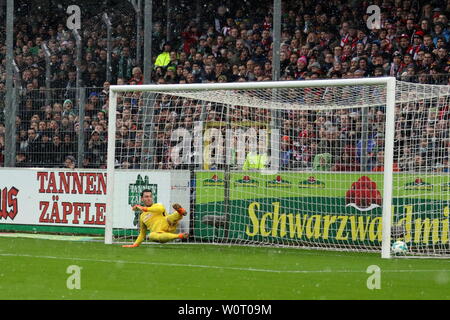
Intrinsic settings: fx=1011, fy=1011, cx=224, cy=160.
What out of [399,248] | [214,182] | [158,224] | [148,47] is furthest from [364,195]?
[148,47]

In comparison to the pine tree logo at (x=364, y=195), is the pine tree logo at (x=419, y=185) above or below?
above

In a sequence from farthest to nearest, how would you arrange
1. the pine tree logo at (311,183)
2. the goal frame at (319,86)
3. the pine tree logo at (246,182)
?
the pine tree logo at (246,182)
the pine tree logo at (311,183)
the goal frame at (319,86)

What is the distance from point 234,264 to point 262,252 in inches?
107

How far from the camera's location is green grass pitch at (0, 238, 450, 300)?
9.95m

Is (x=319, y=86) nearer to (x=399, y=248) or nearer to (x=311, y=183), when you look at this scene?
(x=311, y=183)

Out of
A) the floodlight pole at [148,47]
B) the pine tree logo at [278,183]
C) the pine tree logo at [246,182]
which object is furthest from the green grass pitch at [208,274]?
the floodlight pole at [148,47]

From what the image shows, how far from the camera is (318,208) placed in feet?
57.1

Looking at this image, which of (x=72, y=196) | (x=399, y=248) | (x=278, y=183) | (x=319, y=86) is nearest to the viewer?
(x=399, y=248)

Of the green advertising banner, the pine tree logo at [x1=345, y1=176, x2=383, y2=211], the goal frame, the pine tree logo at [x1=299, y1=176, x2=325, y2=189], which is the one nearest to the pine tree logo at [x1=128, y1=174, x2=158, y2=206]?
the green advertising banner

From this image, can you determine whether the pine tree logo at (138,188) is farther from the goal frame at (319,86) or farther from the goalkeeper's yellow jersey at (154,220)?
the goalkeeper's yellow jersey at (154,220)

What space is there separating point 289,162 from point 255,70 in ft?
14.1

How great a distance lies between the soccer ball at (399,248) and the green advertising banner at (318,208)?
790 mm

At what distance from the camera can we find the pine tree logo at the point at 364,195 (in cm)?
1700

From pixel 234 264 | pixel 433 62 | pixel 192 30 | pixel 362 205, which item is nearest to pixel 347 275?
pixel 234 264
